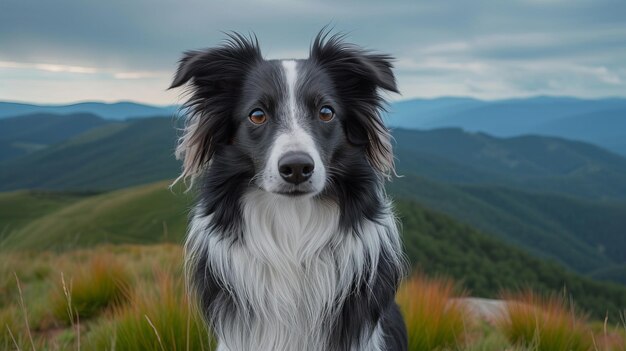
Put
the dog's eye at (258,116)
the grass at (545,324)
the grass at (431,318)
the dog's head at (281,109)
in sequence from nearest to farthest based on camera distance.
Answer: the dog's head at (281,109) < the dog's eye at (258,116) < the grass at (431,318) < the grass at (545,324)

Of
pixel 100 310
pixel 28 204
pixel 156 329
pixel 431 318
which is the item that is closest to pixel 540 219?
pixel 28 204

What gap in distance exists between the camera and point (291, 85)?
3393mm

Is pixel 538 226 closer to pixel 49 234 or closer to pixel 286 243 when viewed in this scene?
pixel 49 234

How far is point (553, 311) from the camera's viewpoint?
6164 mm

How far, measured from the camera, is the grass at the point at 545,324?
5543 millimetres

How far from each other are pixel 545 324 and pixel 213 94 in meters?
4.08

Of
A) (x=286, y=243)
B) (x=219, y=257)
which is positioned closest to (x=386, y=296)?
(x=286, y=243)

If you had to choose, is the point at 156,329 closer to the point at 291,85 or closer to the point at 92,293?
the point at 92,293

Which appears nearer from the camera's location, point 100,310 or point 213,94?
point 213,94

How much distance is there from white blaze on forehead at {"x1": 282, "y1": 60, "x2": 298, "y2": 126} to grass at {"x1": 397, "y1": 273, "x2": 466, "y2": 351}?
2.81 m

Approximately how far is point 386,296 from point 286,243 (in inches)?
29.9

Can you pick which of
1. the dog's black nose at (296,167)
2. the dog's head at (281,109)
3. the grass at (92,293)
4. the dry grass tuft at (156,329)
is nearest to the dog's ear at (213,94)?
the dog's head at (281,109)

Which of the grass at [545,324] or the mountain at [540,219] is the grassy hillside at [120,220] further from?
the grass at [545,324]

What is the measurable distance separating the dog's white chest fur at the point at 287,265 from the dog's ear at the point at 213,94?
0.44 meters
